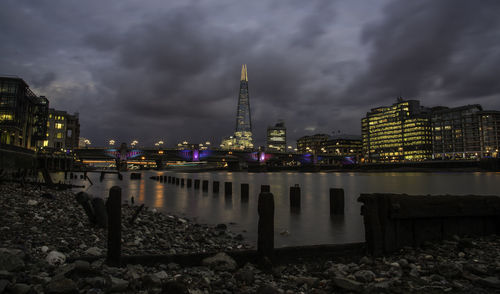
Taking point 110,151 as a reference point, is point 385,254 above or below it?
below

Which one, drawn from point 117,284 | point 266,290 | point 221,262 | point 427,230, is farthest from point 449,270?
point 117,284

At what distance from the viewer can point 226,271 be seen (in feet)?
21.7

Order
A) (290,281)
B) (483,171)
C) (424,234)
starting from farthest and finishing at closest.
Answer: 1. (483,171)
2. (424,234)
3. (290,281)

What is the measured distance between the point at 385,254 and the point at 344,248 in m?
1.02

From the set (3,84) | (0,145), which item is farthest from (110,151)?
(0,145)

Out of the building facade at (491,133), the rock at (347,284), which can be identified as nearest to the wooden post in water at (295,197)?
the rock at (347,284)

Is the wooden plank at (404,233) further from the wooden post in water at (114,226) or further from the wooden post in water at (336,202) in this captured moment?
the wooden post in water at (336,202)

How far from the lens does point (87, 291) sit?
4.96 m

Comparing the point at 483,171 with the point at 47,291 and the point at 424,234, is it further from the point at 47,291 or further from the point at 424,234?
the point at 47,291

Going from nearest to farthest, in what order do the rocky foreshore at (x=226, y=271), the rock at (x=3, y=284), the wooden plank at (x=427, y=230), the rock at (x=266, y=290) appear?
the rock at (x=3, y=284), the rocky foreshore at (x=226, y=271), the rock at (x=266, y=290), the wooden plank at (x=427, y=230)

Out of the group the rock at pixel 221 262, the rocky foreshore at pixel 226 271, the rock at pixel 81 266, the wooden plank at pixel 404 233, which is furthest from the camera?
the wooden plank at pixel 404 233

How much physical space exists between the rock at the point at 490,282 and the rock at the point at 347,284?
2.34m

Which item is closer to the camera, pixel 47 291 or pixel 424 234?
pixel 47 291

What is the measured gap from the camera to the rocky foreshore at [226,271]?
5.27 m
